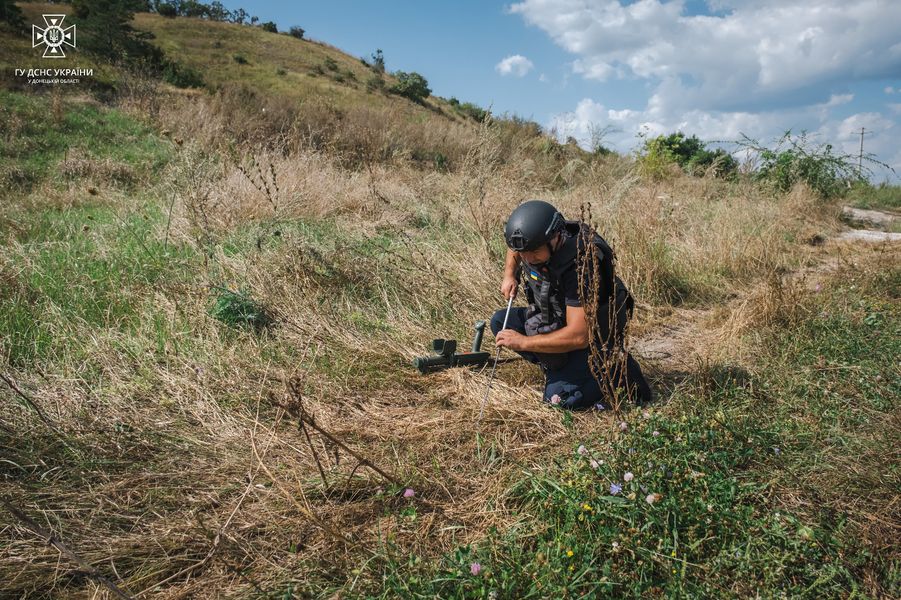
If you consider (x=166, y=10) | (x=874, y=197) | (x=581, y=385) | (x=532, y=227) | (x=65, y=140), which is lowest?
(x=581, y=385)

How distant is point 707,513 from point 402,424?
161cm

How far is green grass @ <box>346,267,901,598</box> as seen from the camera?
1.87 m

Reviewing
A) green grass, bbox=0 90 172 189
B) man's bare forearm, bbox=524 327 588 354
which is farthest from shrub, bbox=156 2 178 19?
man's bare forearm, bbox=524 327 588 354

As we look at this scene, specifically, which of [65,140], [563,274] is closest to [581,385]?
[563,274]

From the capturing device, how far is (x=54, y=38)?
17656mm

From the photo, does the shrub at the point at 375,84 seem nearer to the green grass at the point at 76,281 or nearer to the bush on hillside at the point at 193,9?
the bush on hillside at the point at 193,9

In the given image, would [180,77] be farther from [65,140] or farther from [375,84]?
[375,84]

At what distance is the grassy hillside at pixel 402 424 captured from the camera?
1974 mm

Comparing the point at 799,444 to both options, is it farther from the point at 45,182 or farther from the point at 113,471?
the point at 45,182

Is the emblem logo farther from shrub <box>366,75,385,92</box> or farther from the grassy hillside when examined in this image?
the grassy hillside

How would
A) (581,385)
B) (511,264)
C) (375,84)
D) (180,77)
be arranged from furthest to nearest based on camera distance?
(375,84)
(180,77)
(511,264)
(581,385)

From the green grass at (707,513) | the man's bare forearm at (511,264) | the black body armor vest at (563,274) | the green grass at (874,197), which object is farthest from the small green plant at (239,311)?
the green grass at (874,197)

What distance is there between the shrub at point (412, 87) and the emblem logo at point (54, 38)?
612 inches

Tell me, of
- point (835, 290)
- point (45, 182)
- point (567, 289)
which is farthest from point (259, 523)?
point (45, 182)
